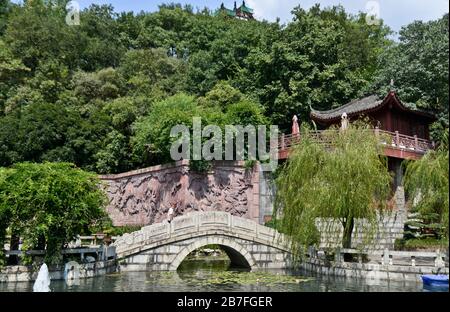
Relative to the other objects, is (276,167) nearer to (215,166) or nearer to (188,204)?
(215,166)

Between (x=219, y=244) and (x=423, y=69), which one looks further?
(x=423, y=69)

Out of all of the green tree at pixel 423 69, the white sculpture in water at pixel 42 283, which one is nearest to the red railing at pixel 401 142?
the green tree at pixel 423 69

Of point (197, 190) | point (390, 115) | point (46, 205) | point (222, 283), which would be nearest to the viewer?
point (46, 205)

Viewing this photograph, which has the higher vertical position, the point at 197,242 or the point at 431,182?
the point at 431,182

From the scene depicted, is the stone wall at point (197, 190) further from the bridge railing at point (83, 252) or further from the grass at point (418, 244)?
the grass at point (418, 244)

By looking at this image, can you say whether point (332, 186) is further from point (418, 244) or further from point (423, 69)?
point (423, 69)

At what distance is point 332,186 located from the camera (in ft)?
45.5

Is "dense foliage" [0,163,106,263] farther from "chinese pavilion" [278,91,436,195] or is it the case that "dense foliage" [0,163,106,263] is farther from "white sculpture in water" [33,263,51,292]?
"chinese pavilion" [278,91,436,195]

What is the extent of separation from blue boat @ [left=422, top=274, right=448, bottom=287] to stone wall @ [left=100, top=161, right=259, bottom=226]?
34.0 ft

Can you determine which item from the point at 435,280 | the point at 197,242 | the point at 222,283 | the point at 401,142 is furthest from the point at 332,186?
the point at 401,142

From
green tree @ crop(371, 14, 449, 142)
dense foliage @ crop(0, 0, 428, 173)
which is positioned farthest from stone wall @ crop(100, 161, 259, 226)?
green tree @ crop(371, 14, 449, 142)

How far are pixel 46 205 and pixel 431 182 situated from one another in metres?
9.91

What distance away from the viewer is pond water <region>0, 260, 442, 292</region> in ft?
39.8
